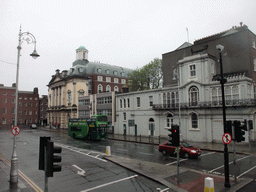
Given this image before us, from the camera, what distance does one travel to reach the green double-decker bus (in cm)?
3113

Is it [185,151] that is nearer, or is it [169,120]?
[185,151]

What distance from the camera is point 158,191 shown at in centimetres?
966

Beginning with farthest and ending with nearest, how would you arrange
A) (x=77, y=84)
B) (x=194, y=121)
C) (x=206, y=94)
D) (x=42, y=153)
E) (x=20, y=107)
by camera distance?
(x=20, y=107) < (x=77, y=84) < (x=194, y=121) < (x=206, y=94) < (x=42, y=153)

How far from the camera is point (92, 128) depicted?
105ft

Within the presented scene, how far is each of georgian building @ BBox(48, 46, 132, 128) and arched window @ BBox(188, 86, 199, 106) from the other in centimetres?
4078

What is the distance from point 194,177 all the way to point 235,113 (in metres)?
17.4

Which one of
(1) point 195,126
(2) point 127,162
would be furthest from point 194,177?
(1) point 195,126

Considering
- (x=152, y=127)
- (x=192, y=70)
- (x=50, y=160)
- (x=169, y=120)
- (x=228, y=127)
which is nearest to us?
(x=50, y=160)

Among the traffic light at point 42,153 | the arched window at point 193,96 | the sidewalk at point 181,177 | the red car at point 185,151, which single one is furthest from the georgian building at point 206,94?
the traffic light at point 42,153

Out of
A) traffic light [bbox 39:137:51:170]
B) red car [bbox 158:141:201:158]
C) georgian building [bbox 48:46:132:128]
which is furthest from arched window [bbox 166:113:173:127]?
georgian building [bbox 48:46:132:128]

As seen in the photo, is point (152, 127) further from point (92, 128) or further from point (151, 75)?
point (151, 75)

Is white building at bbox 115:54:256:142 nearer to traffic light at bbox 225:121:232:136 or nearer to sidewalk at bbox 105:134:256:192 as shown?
traffic light at bbox 225:121:232:136

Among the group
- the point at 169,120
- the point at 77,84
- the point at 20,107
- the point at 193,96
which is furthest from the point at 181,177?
the point at 20,107

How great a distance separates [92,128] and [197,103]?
17496 mm
